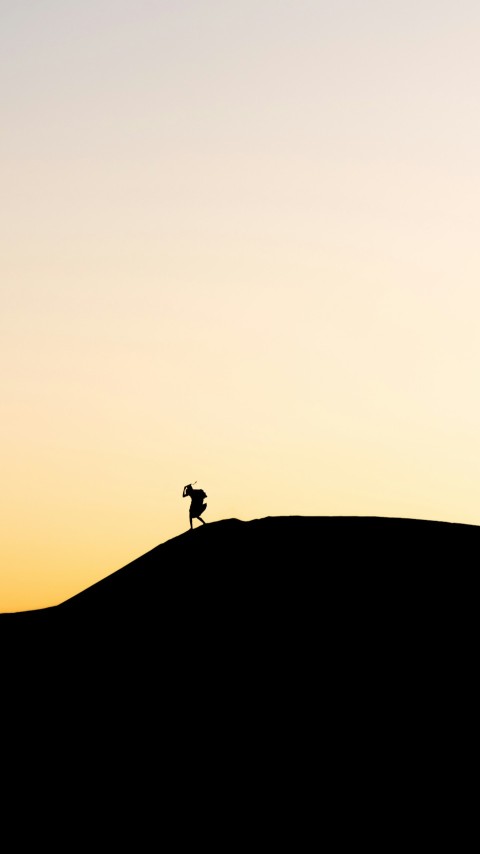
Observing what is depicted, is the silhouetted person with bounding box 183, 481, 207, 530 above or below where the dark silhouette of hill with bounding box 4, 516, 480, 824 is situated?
above

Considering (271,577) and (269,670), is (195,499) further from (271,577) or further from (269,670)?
(269,670)

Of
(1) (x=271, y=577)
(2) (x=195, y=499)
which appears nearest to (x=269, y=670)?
(1) (x=271, y=577)

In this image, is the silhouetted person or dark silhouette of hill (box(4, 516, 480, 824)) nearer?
dark silhouette of hill (box(4, 516, 480, 824))

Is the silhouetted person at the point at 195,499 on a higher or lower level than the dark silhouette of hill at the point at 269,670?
higher

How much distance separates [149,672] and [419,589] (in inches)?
198

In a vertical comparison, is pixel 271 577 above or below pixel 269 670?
above

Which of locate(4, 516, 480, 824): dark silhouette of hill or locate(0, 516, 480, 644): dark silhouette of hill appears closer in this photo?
locate(4, 516, 480, 824): dark silhouette of hill

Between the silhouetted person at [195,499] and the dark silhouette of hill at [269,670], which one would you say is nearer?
the dark silhouette of hill at [269,670]

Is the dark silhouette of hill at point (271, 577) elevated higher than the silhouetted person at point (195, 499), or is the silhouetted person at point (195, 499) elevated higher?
the silhouetted person at point (195, 499)

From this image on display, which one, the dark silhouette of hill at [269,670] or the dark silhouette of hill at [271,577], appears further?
the dark silhouette of hill at [271,577]

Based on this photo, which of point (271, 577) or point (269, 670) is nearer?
point (269, 670)

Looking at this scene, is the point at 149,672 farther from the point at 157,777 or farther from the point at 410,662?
the point at 410,662

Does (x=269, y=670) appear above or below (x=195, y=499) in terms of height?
below

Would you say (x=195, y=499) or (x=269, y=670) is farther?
(x=195, y=499)
